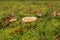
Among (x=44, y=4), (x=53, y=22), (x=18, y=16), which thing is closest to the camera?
(x=53, y=22)

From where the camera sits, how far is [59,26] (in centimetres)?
Answer: 261

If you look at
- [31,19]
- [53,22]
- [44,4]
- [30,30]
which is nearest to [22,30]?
[30,30]

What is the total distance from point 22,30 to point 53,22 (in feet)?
1.62

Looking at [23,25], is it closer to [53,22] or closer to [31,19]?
[31,19]

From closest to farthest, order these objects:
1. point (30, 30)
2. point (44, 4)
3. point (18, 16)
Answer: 1. point (30, 30)
2. point (18, 16)
3. point (44, 4)

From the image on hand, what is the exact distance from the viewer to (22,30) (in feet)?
8.52

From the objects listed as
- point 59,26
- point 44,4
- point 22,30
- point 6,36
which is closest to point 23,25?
point 22,30

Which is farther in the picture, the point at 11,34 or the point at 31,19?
the point at 31,19

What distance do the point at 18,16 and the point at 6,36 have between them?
75 cm

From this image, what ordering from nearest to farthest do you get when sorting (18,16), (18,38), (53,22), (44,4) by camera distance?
1. (18,38)
2. (53,22)
3. (18,16)
4. (44,4)

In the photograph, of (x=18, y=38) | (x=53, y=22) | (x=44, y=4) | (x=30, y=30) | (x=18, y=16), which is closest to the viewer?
(x=18, y=38)

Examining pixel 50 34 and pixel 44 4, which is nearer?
pixel 50 34

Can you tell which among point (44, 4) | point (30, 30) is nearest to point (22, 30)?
point (30, 30)

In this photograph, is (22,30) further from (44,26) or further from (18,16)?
(18,16)
